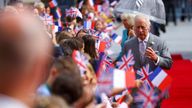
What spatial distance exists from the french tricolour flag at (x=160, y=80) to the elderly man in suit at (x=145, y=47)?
90 cm

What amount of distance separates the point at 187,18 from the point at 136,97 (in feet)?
125

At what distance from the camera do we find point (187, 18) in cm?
4428

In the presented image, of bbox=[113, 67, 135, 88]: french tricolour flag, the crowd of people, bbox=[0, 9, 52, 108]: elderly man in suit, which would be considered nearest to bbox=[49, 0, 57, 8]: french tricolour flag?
the crowd of people

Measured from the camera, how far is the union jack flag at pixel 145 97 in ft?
20.5

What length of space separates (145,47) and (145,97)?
183 centimetres

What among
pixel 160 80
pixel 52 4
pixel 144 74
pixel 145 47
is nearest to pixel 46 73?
pixel 160 80

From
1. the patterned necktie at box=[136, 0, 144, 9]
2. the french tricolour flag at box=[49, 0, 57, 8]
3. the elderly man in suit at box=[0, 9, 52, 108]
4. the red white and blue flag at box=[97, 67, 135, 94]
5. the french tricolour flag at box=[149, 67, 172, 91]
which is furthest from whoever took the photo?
the french tricolour flag at box=[49, 0, 57, 8]

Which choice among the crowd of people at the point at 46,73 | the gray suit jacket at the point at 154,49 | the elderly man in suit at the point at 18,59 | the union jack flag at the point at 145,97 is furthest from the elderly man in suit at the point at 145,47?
the elderly man in suit at the point at 18,59

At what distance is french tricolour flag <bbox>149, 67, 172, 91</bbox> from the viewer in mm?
6801

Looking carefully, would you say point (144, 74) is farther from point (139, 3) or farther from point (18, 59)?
point (18, 59)

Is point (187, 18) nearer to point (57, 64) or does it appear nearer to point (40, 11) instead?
point (40, 11)

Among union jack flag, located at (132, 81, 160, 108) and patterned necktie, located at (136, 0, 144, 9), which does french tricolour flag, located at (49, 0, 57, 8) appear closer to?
patterned necktie, located at (136, 0, 144, 9)

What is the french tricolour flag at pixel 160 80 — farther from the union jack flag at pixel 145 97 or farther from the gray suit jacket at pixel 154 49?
the gray suit jacket at pixel 154 49

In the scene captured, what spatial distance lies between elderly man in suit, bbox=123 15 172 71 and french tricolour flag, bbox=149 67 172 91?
35.5 inches
